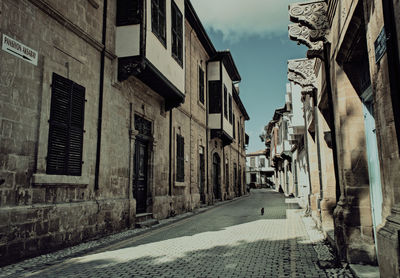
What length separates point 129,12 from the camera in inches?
359

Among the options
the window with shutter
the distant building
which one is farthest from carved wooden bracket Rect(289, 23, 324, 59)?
the distant building

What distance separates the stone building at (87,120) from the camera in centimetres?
552

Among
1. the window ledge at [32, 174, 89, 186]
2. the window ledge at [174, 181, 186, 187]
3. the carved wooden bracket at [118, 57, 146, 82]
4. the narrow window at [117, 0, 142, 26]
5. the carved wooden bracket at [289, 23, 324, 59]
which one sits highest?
the narrow window at [117, 0, 142, 26]

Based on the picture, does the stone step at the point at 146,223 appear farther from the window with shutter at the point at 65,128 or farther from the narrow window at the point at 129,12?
the narrow window at the point at 129,12

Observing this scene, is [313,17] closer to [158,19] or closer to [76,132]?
[76,132]

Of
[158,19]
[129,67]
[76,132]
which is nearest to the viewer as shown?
[76,132]

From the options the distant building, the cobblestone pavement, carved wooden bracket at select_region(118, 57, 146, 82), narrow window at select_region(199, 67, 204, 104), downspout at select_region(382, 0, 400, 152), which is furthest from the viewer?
the distant building

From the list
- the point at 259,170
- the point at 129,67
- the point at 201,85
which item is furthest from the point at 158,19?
the point at 259,170

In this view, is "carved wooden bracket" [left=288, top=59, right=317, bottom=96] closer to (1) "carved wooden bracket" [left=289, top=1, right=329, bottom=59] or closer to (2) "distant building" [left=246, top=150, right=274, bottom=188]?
(1) "carved wooden bracket" [left=289, top=1, right=329, bottom=59]

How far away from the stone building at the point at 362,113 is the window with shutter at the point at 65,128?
4932 mm

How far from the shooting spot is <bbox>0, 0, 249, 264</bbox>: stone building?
18.1 feet

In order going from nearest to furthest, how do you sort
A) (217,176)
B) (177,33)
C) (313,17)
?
(313,17) < (177,33) < (217,176)

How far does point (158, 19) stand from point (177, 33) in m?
2.09

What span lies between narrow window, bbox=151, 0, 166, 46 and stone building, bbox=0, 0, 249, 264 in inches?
1.4
